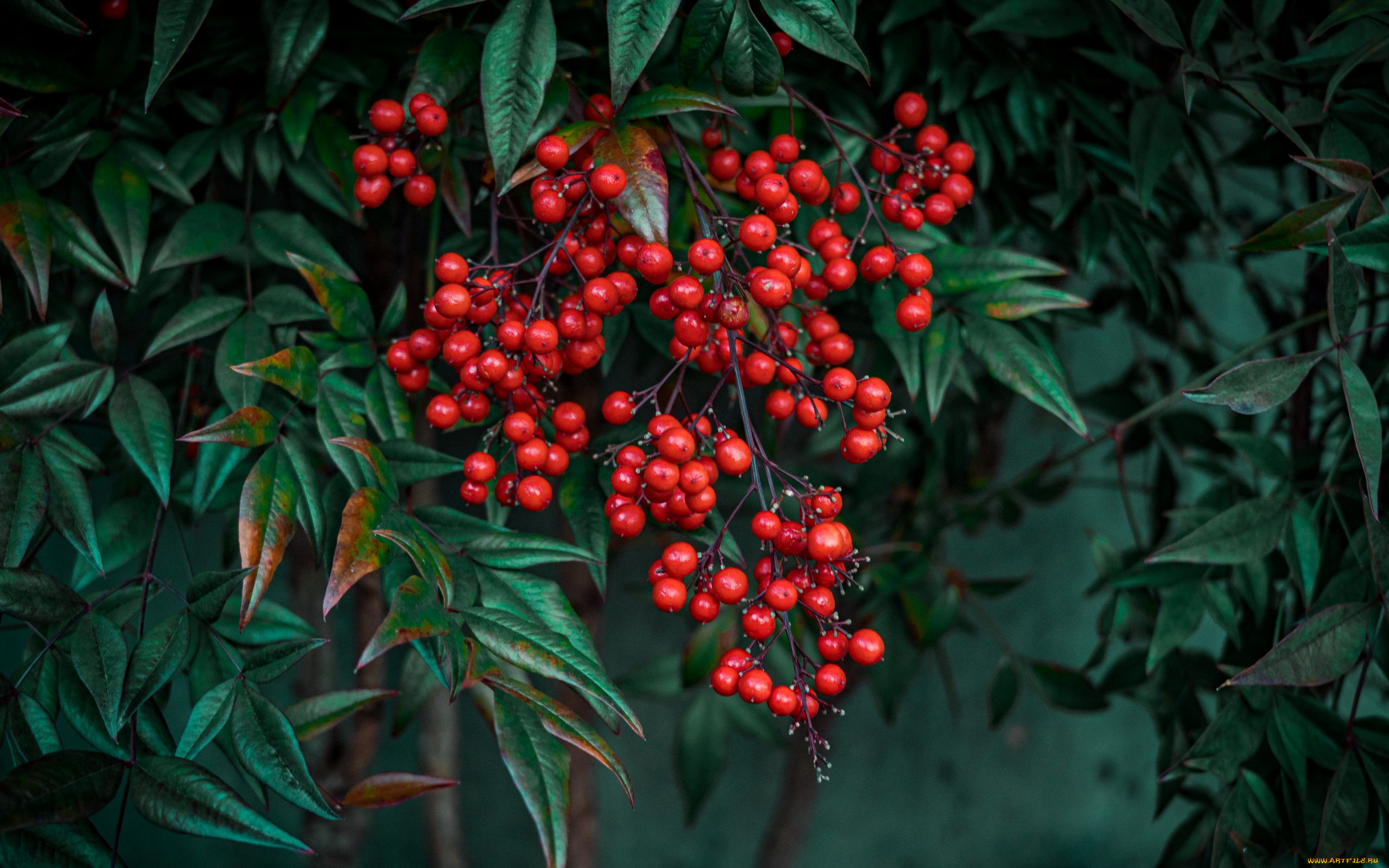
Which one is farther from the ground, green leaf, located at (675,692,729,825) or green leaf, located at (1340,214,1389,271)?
green leaf, located at (1340,214,1389,271)

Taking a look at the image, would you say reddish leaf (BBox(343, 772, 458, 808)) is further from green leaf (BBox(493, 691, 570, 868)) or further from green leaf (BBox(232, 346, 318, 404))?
green leaf (BBox(232, 346, 318, 404))

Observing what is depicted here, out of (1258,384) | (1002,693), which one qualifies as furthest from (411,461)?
(1002,693)

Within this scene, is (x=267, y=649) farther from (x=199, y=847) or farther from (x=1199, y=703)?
(x=199, y=847)

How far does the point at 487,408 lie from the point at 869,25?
0.50 meters

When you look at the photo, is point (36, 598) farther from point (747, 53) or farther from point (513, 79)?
point (747, 53)

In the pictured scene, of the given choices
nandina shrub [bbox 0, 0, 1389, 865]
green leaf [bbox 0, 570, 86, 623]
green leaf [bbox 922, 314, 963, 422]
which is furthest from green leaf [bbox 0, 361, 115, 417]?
green leaf [bbox 922, 314, 963, 422]

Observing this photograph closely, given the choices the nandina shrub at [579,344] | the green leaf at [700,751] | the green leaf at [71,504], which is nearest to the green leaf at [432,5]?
the nandina shrub at [579,344]

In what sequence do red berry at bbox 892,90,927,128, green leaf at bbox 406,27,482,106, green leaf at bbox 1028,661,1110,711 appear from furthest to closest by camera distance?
green leaf at bbox 1028,661,1110,711, red berry at bbox 892,90,927,128, green leaf at bbox 406,27,482,106

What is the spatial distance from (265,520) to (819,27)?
1.36 feet

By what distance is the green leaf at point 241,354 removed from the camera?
1.75ft

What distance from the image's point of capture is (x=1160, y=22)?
1.85 feet

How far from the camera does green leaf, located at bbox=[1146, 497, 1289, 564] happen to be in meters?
0.60

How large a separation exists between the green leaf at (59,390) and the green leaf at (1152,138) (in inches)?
28.2

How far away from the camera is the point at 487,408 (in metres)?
0.50
